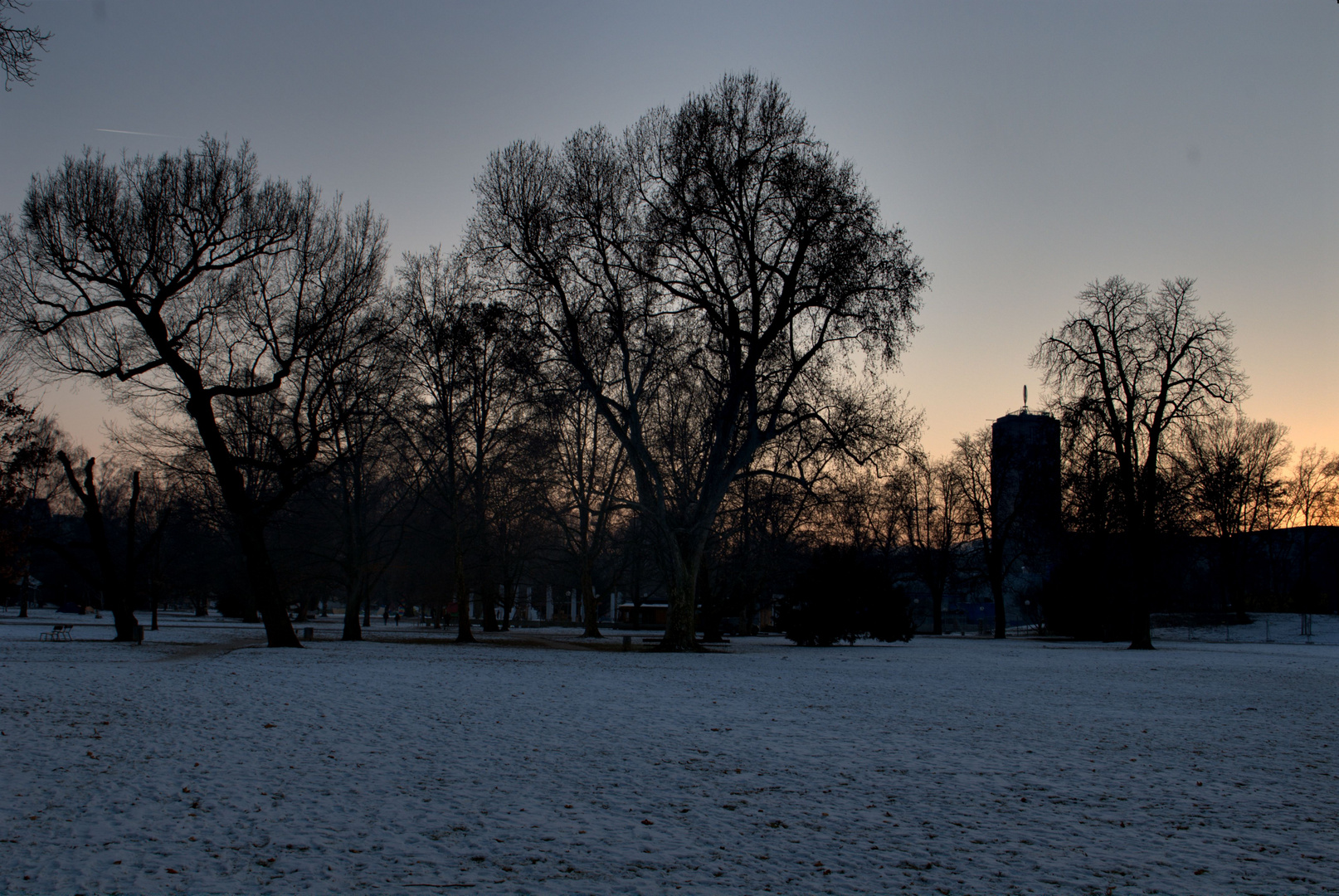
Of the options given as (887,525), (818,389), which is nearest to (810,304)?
(818,389)

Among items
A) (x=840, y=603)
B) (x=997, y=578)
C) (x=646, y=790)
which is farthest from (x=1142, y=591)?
(x=646, y=790)

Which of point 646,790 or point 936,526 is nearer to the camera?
point 646,790

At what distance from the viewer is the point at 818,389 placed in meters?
27.0

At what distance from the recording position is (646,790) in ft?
24.2

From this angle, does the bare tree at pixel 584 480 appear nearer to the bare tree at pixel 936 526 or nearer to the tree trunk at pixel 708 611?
the tree trunk at pixel 708 611

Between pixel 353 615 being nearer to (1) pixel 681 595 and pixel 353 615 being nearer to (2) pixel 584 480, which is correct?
(2) pixel 584 480

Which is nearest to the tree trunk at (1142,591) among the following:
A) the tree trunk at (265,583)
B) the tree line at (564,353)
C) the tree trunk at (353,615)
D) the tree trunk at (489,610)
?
the tree line at (564,353)

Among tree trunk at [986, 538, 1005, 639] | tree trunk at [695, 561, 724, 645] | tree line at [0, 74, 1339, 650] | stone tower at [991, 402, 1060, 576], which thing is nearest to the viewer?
tree line at [0, 74, 1339, 650]

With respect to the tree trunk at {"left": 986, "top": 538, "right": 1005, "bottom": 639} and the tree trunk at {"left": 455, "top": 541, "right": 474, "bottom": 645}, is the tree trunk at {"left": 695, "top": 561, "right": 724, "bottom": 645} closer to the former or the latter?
the tree trunk at {"left": 455, "top": 541, "right": 474, "bottom": 645}

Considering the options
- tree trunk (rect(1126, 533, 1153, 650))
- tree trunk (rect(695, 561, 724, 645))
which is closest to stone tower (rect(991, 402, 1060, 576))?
tree trunk (rect(1126, 533, 1153, 650))

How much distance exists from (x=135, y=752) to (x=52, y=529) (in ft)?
210

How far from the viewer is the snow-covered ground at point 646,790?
5254mm

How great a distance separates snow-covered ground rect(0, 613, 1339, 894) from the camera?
17.2ft

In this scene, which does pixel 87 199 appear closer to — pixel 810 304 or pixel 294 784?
pixel 810 304
